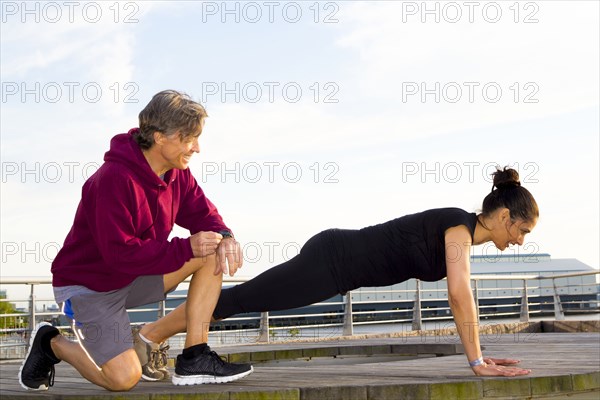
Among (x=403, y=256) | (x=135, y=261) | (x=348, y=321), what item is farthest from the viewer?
(x=348, y=321)

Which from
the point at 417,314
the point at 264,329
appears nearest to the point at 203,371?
the point at 264,329

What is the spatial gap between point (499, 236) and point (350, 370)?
98 cm

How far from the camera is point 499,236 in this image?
11.4 feet

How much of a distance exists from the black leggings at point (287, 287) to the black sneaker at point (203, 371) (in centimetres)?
32

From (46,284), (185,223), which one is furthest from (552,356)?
(46,284)

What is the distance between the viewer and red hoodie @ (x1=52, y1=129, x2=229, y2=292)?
3133mm

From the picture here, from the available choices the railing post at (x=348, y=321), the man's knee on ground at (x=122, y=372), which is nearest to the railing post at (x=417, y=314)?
the railing post at (x=348, y=321)

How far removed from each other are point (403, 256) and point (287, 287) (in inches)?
21.6

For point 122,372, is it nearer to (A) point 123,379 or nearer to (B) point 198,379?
(A) point 123,379

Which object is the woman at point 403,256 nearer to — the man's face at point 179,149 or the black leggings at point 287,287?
the black leggings at point 287,287

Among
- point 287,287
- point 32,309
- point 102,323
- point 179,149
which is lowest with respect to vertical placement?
point 32,309

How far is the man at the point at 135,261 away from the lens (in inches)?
124

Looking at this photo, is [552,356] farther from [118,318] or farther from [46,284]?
[46,284]

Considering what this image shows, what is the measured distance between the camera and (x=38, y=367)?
3496mm
